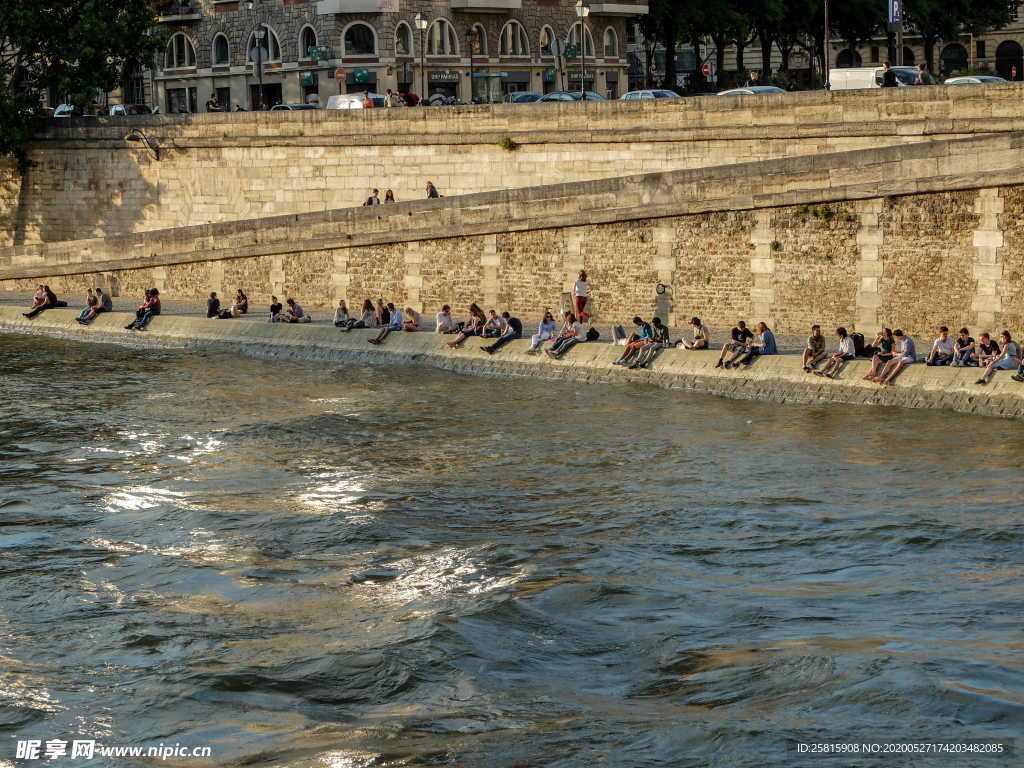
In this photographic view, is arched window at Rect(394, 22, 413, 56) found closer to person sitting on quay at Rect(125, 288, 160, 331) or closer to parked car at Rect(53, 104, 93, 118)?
parked car at Rect(53, 104, 93, 118)

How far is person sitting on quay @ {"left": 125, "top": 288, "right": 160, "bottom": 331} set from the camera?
36312 millimetres

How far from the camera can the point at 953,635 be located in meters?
15.4

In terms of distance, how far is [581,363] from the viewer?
28.8 m

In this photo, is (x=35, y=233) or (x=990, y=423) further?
(x=35, y=233)

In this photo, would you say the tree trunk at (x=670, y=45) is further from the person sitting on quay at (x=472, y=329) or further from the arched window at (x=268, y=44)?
the person sitting on quay at (x=472, y=329)

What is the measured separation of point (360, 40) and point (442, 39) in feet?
9.51

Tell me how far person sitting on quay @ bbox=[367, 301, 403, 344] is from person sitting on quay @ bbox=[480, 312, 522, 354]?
255cm

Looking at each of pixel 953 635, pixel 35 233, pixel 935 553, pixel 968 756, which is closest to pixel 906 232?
pixel 935 553

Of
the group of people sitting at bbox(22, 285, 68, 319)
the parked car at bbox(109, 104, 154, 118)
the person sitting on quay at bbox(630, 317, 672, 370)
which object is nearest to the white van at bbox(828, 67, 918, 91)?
the person sitting on quay at bbox(630, 317, 672, 370)

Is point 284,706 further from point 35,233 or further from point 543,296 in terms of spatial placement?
point 35,233

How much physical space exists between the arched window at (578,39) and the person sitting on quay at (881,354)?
35138 millimetres

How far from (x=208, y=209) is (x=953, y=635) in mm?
31864

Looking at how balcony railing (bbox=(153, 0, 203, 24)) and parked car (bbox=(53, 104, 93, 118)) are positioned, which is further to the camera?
balcony railing (bbox=(153, 0, 203, 24))

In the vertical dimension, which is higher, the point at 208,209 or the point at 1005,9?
the point at 1005,9
